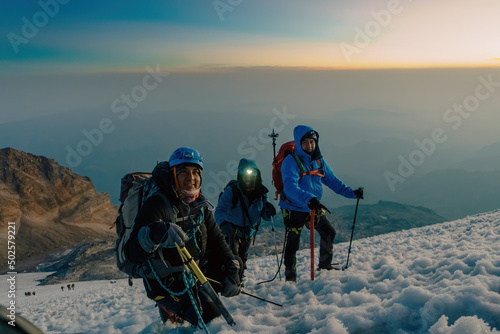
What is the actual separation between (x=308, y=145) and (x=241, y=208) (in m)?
2.63

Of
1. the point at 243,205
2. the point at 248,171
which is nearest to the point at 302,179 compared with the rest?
the point at 248,171

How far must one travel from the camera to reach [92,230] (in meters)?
125

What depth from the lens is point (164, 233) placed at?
511cm

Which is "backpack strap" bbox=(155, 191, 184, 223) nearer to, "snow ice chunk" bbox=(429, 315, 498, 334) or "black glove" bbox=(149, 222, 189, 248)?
"black glove" bbox=(149, 222, 189, 248)

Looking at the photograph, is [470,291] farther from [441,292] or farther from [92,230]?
[92,230]

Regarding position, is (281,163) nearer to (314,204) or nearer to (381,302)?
(314,204)

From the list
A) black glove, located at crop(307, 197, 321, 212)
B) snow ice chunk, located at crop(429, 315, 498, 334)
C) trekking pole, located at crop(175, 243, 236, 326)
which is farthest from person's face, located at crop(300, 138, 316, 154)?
snow ice chunk, located at crop(429, 315, 498, 334)

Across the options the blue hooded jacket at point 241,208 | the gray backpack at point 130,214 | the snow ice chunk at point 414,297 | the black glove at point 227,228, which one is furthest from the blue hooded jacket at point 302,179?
the gray backpack at point 130,214

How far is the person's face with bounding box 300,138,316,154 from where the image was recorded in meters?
8.19

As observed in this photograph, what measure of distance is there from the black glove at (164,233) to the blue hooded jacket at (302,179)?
3114 mm

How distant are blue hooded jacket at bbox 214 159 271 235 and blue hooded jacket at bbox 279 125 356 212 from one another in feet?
3.41

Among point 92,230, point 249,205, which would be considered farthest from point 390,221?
point 249,205

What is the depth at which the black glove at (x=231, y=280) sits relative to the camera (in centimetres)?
646

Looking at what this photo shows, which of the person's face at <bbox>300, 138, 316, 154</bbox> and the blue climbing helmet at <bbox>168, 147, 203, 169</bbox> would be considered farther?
the person's face at <bbox>300, 138, 316, 154</bbox>
